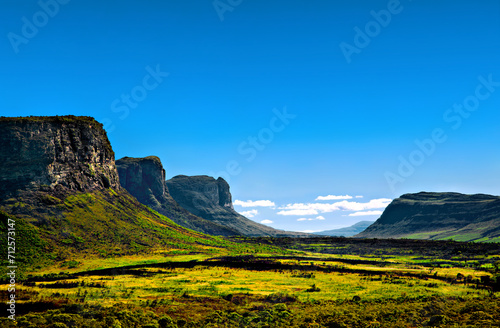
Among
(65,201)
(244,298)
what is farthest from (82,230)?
(244,298)

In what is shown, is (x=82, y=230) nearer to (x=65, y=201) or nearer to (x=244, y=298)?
(x=65, y=201)

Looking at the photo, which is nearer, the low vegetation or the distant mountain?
the low vegetation

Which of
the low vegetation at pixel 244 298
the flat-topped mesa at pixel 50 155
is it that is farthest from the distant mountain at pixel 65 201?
the low vegetation at pixel 244 298

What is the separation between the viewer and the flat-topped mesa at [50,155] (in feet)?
358

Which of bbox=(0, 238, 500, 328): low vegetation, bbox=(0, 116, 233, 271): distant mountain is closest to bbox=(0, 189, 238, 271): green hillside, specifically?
bbox=(0, 116, 233, 271): distant mountain

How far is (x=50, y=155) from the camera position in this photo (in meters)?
117

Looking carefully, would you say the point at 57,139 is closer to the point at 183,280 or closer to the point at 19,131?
the point at 19,131

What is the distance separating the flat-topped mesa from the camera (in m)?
109

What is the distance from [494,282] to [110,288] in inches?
2341

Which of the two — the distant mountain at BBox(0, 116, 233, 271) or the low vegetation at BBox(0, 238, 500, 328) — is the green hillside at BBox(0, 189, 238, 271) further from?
the low vegetation at BBox(0, 238, 500, 328)

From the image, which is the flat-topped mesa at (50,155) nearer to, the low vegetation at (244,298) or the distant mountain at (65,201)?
the distant mountain at (65,201)

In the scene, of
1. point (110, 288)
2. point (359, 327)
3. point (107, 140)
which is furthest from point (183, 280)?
point (107, 140)

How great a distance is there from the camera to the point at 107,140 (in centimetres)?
15875

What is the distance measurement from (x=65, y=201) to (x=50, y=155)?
1523 centimetres
